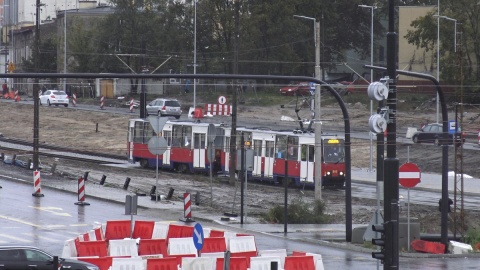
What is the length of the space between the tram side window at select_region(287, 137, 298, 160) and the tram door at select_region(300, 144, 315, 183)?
397 mm

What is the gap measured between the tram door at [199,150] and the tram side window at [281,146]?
194 inches

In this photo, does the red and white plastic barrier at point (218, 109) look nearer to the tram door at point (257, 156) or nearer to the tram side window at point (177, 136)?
the tram side window at point (177, 136)

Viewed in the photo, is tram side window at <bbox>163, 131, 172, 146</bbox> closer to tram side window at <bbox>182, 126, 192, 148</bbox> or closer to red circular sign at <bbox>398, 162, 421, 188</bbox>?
tram side window at <bbox>182, 126, 192, 148</bbox>

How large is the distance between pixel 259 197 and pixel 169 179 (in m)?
7.16

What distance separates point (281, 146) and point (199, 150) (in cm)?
578

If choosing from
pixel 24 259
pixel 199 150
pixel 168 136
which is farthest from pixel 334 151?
pixel 24 259

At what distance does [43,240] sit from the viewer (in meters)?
32.0

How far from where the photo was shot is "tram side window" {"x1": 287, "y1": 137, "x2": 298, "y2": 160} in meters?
50.0

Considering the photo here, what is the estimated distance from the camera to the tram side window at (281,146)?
5059cm

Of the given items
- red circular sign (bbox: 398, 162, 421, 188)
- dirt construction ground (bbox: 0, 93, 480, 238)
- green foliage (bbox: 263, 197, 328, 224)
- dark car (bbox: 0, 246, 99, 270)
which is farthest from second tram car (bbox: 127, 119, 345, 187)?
dark car (bbox: 0, 246, 99, 270)

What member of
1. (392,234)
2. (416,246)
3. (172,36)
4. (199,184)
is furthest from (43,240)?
(172,36)

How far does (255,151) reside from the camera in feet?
172

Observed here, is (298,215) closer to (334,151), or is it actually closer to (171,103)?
(334,151)

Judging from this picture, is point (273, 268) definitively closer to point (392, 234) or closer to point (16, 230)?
point (392, 234)
